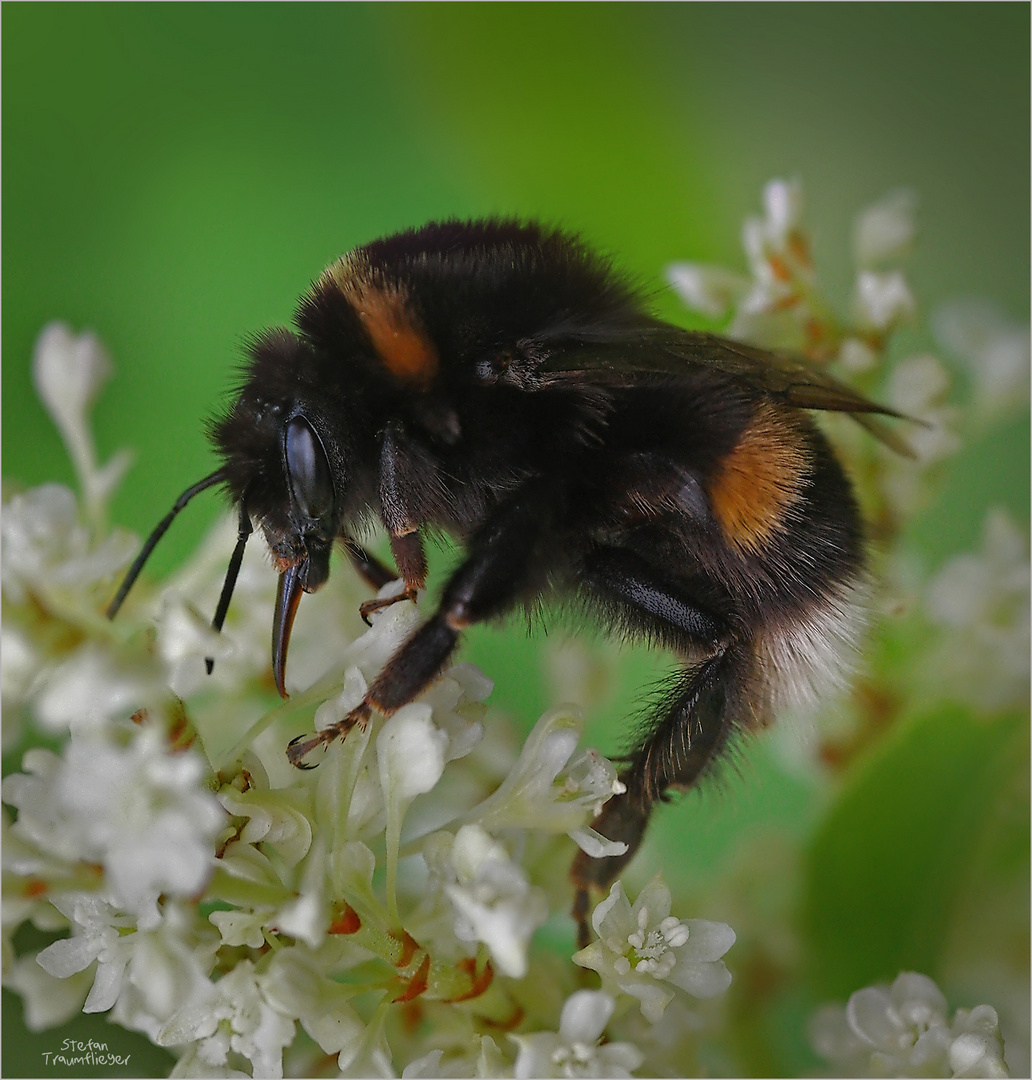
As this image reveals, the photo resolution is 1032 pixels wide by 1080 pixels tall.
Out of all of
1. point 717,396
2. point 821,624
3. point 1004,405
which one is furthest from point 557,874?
point 1004,405

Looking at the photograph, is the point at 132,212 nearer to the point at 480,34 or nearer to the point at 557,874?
the point at 480,34

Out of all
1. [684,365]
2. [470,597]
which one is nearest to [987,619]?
[684,365]

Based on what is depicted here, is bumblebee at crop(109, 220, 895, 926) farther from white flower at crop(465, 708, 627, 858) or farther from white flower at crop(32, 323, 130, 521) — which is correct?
white flower at crop(32, 323, 130, 521)

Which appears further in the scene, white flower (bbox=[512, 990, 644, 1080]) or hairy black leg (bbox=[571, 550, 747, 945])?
hairy black leg (bbox=[571, 550, 747, 945])

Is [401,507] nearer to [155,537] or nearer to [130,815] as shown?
[155,537]

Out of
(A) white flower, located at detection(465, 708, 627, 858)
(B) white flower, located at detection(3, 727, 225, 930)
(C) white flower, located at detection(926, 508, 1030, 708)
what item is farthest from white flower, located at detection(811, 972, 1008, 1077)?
(B) white flower, located at detection(3, 727, 225, 930)

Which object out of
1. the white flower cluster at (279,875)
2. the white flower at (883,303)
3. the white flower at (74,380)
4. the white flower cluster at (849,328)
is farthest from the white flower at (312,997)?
the white flower at (883,303)

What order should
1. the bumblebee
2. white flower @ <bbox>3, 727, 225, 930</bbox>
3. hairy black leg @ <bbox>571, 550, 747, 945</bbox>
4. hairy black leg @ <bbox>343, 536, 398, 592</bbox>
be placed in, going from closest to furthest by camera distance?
white flower @ <bbox>3, 727, 225, 930</bbox>
the bumblebee
hairy black leg @ <bbox>571, 550, 747, 945</bbox>
hairy black leg @ <bbox>343, 536, 398, 592</bbox>
